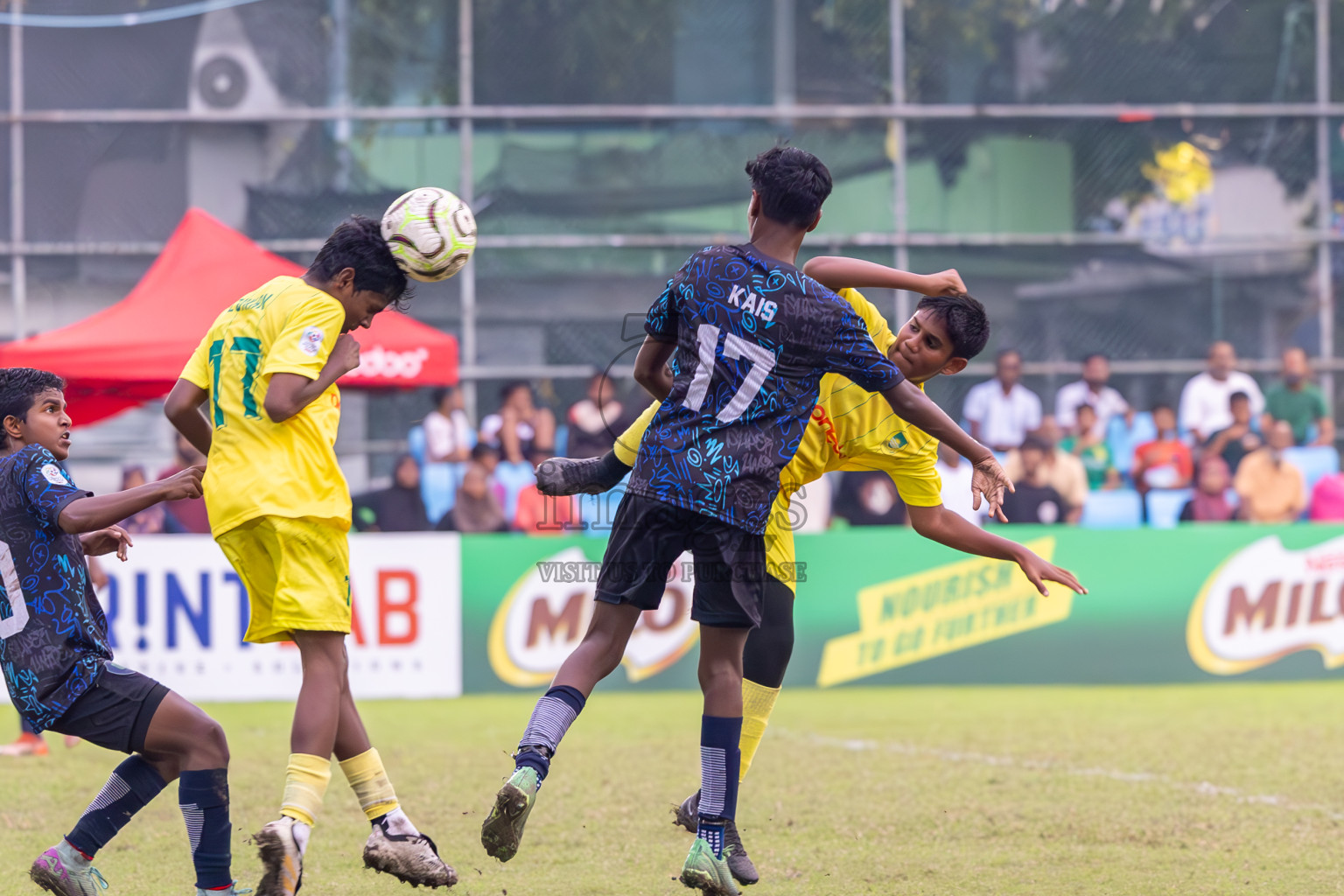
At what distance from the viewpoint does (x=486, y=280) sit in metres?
16.2

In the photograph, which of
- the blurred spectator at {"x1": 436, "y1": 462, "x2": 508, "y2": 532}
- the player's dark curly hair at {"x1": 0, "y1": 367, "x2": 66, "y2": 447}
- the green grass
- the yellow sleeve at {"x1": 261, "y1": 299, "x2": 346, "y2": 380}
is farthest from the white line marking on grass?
the player's dark curly hair at {"x1": 0, "y1": 367, "x2": 66, "y2": 447}

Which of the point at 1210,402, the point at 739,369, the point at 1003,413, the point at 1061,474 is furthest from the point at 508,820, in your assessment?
the point at 1210,402

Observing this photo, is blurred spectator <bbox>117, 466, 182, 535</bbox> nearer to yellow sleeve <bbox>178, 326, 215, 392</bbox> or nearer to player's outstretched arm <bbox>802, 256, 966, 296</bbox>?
yellow sleeve <bbox>178, 326, 215, 392</bbox>

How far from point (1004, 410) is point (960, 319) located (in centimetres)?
918

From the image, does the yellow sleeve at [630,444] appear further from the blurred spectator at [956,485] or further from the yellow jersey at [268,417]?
the blurred spectator at [956,485]

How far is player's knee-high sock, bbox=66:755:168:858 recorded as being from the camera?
Answer: 4.98 m

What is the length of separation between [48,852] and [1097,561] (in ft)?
31.3

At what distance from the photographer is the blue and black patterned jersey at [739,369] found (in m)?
4.89

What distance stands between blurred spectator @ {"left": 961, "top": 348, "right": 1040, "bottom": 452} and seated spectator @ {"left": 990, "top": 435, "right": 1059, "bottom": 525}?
575 mm

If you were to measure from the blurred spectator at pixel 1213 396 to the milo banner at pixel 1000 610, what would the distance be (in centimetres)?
216

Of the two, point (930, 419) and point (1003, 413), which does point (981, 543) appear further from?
point (1003, 413)

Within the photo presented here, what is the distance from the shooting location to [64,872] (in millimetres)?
4941

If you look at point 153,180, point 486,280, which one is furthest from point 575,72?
point 153,180

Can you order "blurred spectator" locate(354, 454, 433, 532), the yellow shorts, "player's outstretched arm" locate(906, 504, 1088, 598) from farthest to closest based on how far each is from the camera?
1. "blurred spectator" locate(354, 454, 433, 532)
2. "player's outstretched arm" locate(906, 504, 1088, 598)
3. the yellow shorts
